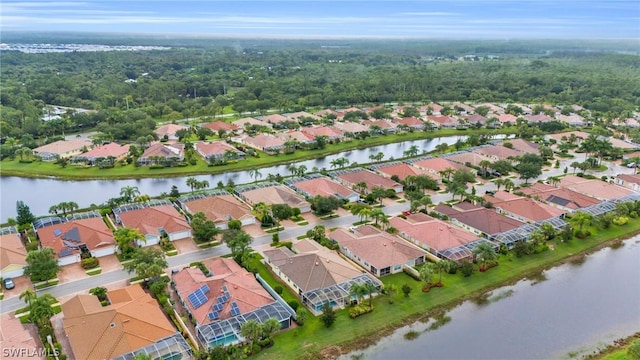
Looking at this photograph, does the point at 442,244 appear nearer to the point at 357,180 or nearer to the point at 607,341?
the point at 607,341

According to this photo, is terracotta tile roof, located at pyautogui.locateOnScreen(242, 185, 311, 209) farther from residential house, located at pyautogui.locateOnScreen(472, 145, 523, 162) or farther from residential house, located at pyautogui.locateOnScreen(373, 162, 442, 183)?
residential house, located at pyautogui.locateOnScreen(472, 145, 523, 162)

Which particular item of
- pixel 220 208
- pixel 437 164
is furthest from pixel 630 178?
pixel 220 208

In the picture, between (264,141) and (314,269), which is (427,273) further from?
(264,141)

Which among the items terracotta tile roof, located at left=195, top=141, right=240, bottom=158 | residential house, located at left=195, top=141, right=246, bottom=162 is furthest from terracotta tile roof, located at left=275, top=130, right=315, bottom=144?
terracotta tile roof, located at left=195, top=141, right=240, bottom=158

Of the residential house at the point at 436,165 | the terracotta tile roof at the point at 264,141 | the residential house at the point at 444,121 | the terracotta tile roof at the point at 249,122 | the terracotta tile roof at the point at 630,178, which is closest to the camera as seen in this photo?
the terracotta tile roof at the point at 630,178

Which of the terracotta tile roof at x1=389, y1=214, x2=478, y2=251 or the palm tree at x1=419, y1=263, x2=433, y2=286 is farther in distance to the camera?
the terracotta tile roof at x1=389, y1=214, x2=478, y2=251

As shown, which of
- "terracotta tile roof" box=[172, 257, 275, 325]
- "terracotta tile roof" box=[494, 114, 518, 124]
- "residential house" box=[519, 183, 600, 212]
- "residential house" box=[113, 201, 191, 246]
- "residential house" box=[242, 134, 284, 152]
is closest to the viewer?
"terracotta tile roof" box=[172, 257, 275, 325]

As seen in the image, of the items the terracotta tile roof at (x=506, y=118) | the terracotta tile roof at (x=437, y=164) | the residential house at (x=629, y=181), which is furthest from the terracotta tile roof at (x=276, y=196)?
the terracotta tile roof at (x=506, y=118)

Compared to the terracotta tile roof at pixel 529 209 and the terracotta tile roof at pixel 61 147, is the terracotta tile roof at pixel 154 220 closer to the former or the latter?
the terracotta tile roof at pixel 61 147
